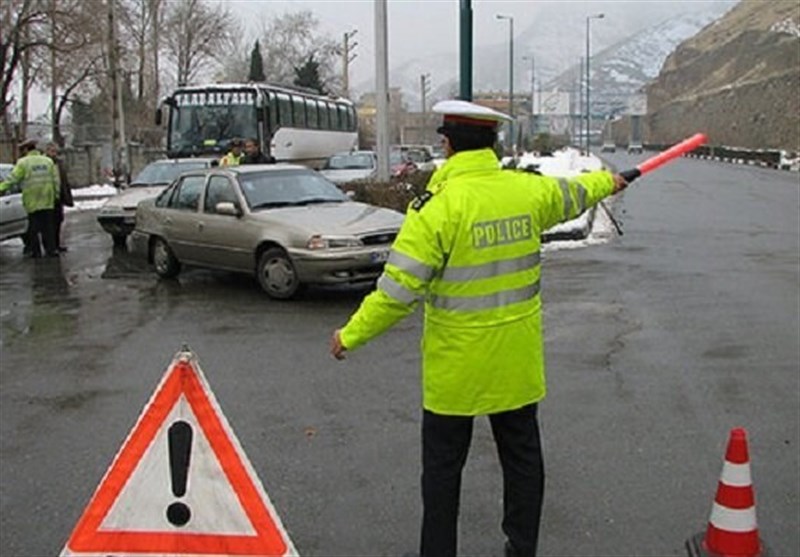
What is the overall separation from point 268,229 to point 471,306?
8.11 m

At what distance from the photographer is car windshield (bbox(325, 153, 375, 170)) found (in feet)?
94.0

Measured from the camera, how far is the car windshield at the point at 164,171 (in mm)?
19203

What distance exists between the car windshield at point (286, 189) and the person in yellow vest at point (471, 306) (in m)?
8.56

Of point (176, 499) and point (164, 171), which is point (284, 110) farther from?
point (176, 499)

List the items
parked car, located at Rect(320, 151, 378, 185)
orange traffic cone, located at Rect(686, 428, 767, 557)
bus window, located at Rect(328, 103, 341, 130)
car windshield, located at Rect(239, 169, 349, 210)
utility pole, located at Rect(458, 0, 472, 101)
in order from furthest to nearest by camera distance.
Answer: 1. bus window, located at Rect(328, 103, 341, 130)
2. parked car, located at Rect(320, 151, 378, 185)
3. utility pole, located at Rect(458, 0, 472, 101)
4. car windshield, located at Rect(239, 169, 349, 210)
5. orange traffic cone, located at Rect(686, 428, 767, 557)

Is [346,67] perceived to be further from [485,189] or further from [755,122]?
[485,189]

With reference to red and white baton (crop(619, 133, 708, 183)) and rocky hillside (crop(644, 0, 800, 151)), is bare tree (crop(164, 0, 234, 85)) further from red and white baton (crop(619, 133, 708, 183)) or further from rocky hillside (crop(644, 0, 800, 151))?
red and white baton (crop(619, 133, 708, 183))

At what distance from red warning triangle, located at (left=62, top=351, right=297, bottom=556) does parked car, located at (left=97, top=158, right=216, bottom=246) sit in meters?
14.2

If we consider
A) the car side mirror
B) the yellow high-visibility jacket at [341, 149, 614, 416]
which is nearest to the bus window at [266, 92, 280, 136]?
the car side mirror

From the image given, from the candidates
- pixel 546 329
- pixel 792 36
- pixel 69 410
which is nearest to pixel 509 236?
pixel 69 410

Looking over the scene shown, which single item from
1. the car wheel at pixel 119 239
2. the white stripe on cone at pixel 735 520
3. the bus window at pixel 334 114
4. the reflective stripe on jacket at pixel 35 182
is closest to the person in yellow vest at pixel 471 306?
the white stripe on cone at pixel 735 520

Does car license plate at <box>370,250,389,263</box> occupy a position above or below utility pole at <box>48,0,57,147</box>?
below

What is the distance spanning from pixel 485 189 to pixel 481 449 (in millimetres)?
2421

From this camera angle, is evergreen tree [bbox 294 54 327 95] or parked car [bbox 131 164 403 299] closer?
parked car [bbox 131 164 403 299]
